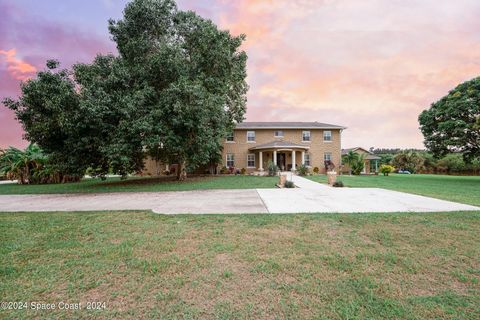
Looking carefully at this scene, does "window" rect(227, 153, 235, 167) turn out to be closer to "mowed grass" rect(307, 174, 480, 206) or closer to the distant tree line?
"mowed grass" rect(307, 174, 480, 206)

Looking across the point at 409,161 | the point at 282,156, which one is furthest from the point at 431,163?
the point at 282,156

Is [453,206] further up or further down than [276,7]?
further down

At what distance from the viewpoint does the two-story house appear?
2741 cm

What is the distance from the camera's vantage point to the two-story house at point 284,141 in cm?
2741

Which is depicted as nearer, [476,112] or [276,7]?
[276,7]

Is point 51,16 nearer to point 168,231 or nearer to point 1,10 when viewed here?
point 1,10

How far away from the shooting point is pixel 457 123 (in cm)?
1912

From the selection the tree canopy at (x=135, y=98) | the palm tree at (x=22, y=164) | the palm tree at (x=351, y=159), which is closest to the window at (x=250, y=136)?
the tree canopy at (x=135, y=98)

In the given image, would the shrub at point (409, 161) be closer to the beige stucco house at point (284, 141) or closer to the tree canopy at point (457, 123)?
the tree canopy at point (457, 123)

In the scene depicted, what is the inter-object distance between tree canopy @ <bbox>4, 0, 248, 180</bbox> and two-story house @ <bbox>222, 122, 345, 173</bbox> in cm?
1055

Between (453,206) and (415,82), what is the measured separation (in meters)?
15.5

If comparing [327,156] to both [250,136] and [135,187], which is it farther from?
[135,187]

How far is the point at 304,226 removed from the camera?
488cm

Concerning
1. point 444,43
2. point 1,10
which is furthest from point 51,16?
point 444,43
